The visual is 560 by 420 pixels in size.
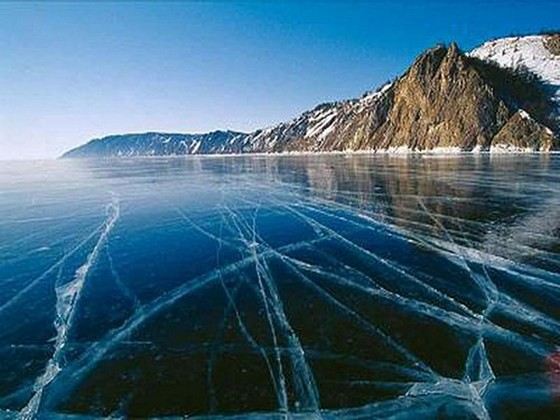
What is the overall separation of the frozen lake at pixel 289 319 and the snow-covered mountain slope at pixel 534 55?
5822 inches

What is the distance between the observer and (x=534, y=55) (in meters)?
171

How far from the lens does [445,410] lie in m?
6.25

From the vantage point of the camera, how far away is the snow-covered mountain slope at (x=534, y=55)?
500ft

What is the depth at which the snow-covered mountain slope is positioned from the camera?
152250 millimetres

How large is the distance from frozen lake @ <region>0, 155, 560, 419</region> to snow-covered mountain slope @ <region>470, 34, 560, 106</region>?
148 metres

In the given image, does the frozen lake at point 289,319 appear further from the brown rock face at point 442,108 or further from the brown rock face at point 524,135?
the brown rock face at point 442,108

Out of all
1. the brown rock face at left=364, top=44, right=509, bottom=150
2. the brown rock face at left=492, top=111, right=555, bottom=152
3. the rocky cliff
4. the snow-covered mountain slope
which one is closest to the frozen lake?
the brown rock face at left=492, top=111, right=555, bottom=152

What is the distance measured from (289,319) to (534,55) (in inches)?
7730

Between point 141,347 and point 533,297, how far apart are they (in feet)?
27.5

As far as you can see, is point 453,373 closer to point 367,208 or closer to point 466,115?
point 367,208

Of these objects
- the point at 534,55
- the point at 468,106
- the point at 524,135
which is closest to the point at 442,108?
the point at 468,106

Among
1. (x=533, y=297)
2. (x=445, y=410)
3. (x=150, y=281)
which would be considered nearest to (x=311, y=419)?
(x=445, y=410)

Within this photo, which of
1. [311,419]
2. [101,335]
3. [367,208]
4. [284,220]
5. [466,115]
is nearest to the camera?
[311,419]

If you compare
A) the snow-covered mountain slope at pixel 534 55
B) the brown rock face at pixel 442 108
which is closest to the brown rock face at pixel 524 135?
the brown rock face at pixel 442 108
